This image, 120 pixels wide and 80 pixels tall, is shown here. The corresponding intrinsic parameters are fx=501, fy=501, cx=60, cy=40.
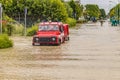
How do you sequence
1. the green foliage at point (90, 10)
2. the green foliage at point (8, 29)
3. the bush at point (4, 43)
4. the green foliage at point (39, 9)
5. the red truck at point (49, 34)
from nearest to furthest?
the bush at point (4, 43) → the red truck at point (49, 34) → the green foliage at point (8, 29) → the green foliage at point (39, 9) → the green foliage at point (90, 10)

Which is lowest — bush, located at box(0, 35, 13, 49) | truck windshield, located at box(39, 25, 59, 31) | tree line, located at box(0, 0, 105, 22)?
bush, located at box(0, 35, 13, 49)

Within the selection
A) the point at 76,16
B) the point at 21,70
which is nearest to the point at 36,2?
the point at 21,70

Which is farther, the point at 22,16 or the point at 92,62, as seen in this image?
the point at 22,16

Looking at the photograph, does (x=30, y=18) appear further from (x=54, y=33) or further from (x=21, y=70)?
(x=21, y=70)

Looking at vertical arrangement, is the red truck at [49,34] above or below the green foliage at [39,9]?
below

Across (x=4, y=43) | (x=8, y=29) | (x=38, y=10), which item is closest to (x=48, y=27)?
(x=4, y=43)

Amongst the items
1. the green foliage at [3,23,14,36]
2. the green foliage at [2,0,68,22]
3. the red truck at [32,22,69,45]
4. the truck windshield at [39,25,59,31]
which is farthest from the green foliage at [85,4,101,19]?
the truck windshield at [39,25,59,31]

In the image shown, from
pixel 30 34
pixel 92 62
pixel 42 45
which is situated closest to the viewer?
pixel 92 62

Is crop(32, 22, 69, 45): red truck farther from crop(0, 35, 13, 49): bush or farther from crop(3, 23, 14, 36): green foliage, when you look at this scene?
crop(3, 23, 14, 36): green foliage

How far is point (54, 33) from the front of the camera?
33719 millimetres

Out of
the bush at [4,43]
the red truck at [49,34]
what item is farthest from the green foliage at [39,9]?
the bush at [4,43]

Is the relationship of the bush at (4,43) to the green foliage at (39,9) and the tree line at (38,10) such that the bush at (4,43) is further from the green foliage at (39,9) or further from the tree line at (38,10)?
the green foliage at (39,9)

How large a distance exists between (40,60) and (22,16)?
4554 centimetres

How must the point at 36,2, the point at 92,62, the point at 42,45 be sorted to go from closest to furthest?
the point at 92,62 → the point at 42,45 → the point at 36,2
